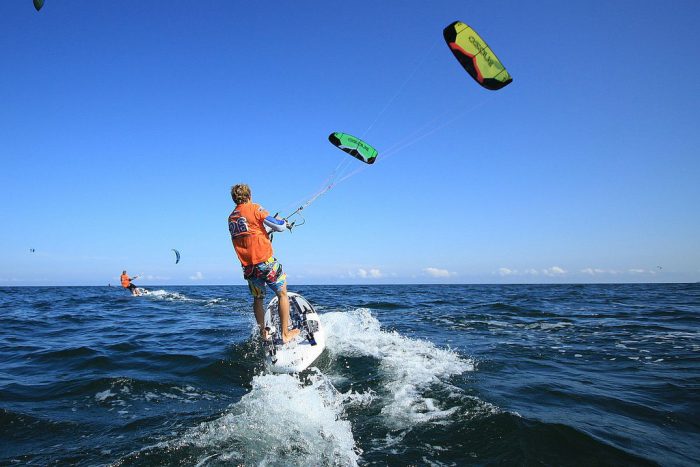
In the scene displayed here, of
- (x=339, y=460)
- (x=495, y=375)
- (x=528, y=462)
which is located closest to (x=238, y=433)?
(x=339, y=460)

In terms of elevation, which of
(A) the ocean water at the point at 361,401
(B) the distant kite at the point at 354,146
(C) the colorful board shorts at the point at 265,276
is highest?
(B) the distant kite at the point at 354,146

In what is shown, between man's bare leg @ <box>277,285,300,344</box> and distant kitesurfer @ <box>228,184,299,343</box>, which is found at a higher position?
distant kitesurfer @ <box>228,184,299,343</box>

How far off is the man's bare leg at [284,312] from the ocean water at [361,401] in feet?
2.52

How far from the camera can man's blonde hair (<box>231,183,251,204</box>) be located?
22.3ft

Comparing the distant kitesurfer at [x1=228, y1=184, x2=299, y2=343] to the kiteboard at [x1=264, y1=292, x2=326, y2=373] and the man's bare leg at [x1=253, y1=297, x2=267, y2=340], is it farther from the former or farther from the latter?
the kiteboard at [x1=264, y1=292, x2=326, y2=373]

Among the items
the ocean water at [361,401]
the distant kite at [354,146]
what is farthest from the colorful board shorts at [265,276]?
the distant kite at [354,146]

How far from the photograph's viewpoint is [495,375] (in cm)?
697

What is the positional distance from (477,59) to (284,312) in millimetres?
7059

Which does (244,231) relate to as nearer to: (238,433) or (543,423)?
(238,433)

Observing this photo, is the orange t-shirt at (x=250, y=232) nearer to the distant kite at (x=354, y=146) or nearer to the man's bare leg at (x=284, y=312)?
the man's bare leg at (x=284, y=312)

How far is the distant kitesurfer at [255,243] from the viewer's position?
661 centimetres

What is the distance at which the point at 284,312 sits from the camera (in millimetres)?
7113

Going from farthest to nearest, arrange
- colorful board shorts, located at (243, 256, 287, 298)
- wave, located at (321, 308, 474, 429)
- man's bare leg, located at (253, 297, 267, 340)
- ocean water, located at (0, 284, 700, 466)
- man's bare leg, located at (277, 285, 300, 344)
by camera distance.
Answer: man's bare leg, located at (253, 297, 267, 340), man's bare leg, located at (277, 285, 300, 344), colorful board shorts, located at (243, 256, 287, 298), wave, located at (321, 308, 474, 429), ocean water, located at (0, 284, 700, 466)

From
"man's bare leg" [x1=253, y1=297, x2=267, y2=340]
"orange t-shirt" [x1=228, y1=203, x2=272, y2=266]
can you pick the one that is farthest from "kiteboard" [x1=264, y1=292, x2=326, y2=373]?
"orange t-shirt" [x1=228, y1=203, x2=272, y2=266]
